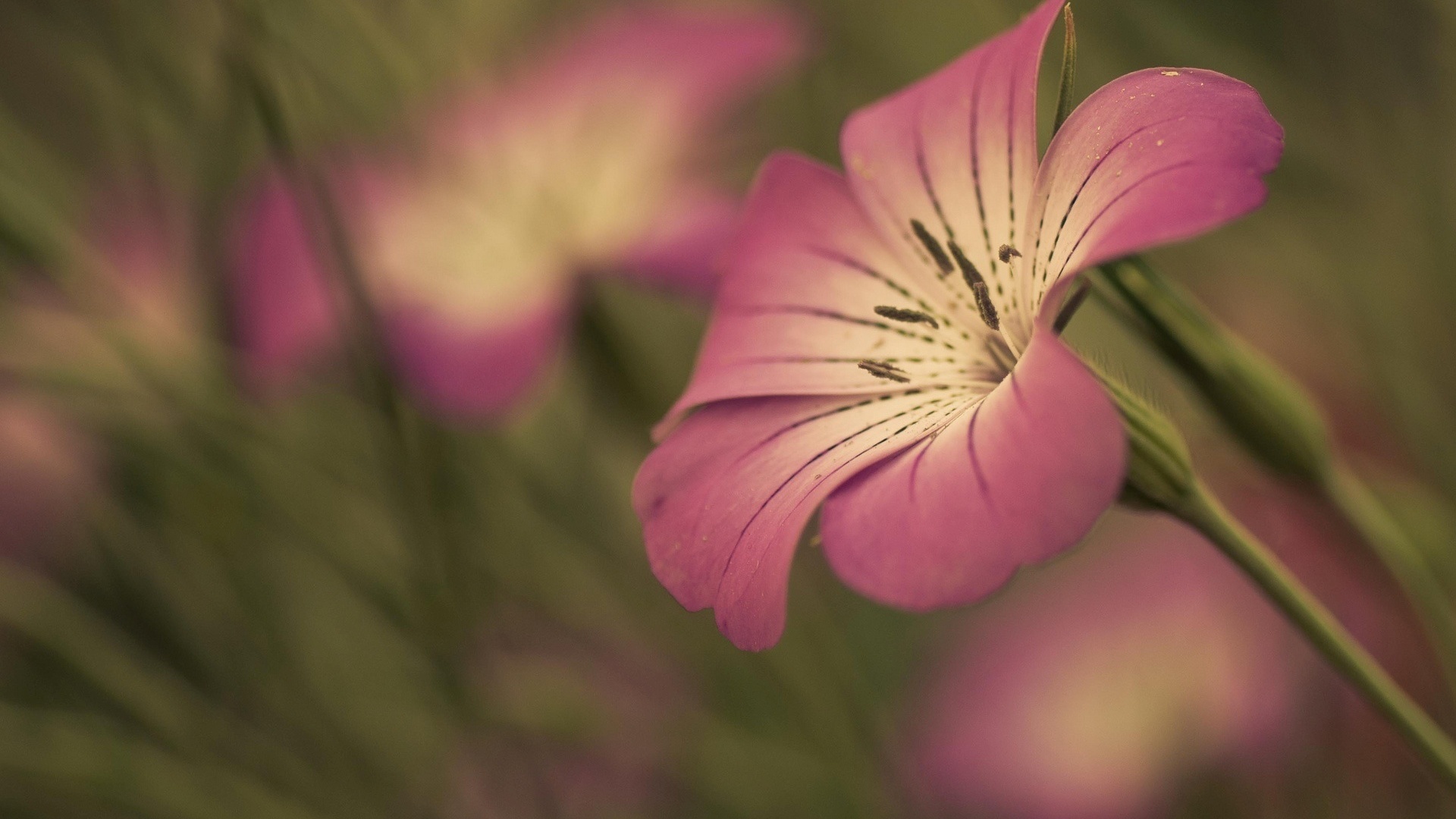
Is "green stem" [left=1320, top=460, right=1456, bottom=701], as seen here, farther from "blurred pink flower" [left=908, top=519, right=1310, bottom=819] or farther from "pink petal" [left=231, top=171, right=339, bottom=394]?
"pink petal" [left=231, top=171, right=339, bottom=394]

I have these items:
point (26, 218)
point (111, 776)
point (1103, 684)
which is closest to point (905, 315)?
point (26, 218)

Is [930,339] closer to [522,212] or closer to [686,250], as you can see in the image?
[686,250]

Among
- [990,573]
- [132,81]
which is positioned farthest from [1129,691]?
[132,81]

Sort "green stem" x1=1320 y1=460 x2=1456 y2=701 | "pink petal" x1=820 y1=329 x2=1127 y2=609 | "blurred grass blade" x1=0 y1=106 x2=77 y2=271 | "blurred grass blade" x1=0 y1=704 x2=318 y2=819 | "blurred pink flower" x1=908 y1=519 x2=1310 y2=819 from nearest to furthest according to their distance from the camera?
"pink petal" x1=820 y1=329 x2=1127 y2=609 < "green stem" x1=1320 y1=460 x2=1456 y2=701 < "blurred grass blade" x1=0 y1=106 x2=77 y2=271 < "blurred grass blade" x1=0 y1=704 x2=318 y2=819 < "blurred pink flower" x1=908 y1=519 x2=1310 y2=819

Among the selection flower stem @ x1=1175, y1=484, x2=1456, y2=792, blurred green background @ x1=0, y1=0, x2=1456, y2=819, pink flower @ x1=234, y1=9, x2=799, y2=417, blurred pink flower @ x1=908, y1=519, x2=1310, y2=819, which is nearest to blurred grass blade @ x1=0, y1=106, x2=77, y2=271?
blurred green background @ x1=0, y1=0, x2=1456, y2=819

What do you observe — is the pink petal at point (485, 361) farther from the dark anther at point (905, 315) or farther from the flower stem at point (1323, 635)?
the flower stem at point (1323, 635)
